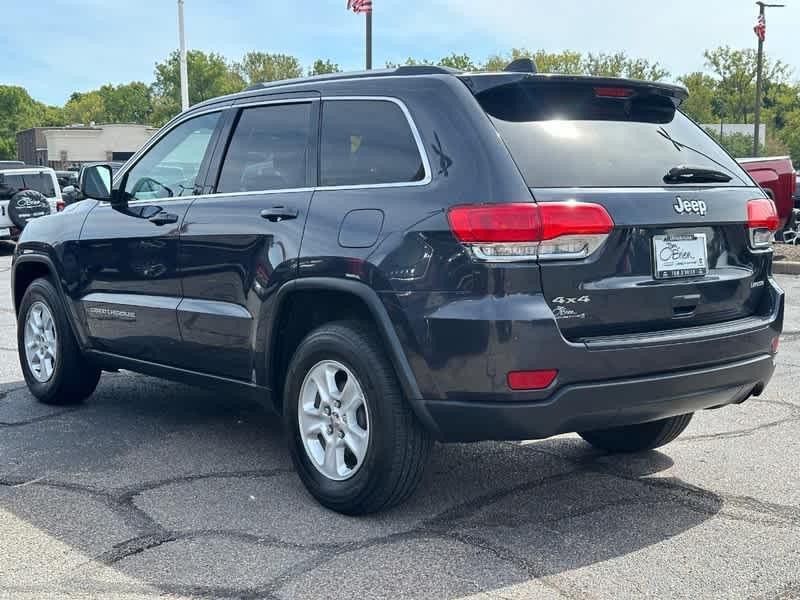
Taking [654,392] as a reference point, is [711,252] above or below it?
above

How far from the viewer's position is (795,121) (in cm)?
8156

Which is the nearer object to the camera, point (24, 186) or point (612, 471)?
point (612, 471)

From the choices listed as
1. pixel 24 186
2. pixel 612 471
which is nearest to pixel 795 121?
pixel 24 186

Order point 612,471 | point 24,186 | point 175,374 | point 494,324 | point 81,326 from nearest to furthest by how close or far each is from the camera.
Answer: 1. point 494,324
2. point 612,471
3. point 175,374
4. point 81,326
5. point 24,186

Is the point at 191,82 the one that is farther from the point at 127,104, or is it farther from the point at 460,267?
the point at 460,267

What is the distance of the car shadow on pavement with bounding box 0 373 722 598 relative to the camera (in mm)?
3598

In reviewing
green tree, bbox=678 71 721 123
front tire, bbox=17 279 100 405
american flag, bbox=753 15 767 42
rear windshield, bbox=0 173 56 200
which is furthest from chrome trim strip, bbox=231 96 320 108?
green tree, bbox=678 71 721 123

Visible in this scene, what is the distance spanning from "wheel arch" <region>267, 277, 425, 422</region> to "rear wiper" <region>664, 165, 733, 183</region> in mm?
1299

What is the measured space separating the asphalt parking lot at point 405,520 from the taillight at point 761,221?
114 centimetres

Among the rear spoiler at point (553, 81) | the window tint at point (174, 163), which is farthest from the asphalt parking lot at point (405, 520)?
the rear spoiler at point (553, 81)

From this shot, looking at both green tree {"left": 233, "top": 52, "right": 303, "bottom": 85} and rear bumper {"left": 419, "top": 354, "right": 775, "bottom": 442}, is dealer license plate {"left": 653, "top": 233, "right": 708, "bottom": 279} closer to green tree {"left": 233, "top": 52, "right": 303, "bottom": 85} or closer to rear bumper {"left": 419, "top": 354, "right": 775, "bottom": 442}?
rear bumper {"left": 419, "top": 354, "right": 775, "bottom": 442}

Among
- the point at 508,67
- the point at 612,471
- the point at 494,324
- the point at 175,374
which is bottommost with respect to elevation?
the point at 612,471

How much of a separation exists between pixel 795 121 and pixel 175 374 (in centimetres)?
8447

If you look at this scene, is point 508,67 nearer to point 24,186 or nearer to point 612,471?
point 612,471
